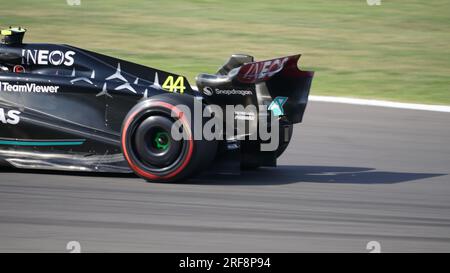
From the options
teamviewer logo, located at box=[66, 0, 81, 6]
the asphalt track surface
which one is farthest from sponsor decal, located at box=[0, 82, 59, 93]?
teamviewer logo, located at box=[66, 0, 81, 6]

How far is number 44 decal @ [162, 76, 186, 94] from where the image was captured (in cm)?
800

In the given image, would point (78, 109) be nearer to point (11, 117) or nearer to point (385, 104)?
point (11, 117)

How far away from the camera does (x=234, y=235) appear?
6.16 metres

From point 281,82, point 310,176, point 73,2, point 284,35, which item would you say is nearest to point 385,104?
point 310,176

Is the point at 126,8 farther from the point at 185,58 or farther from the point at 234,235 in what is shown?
the point at 234,235

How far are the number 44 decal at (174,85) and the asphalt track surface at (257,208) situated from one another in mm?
819

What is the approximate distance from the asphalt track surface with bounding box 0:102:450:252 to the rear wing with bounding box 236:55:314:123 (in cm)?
65

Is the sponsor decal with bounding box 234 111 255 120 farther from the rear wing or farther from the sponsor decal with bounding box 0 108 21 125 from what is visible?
the sponsor decal with bounding box 0 108 21 125

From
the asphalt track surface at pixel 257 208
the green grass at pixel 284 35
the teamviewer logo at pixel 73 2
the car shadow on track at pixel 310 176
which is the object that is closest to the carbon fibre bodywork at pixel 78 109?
the asphalt track surface at pixel 257 208

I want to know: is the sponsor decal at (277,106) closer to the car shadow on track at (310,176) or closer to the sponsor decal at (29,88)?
the car shadow on track at (310,176)

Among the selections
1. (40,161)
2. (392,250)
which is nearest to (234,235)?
(392,250)

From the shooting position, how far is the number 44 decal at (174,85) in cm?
800

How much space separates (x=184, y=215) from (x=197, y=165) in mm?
872
